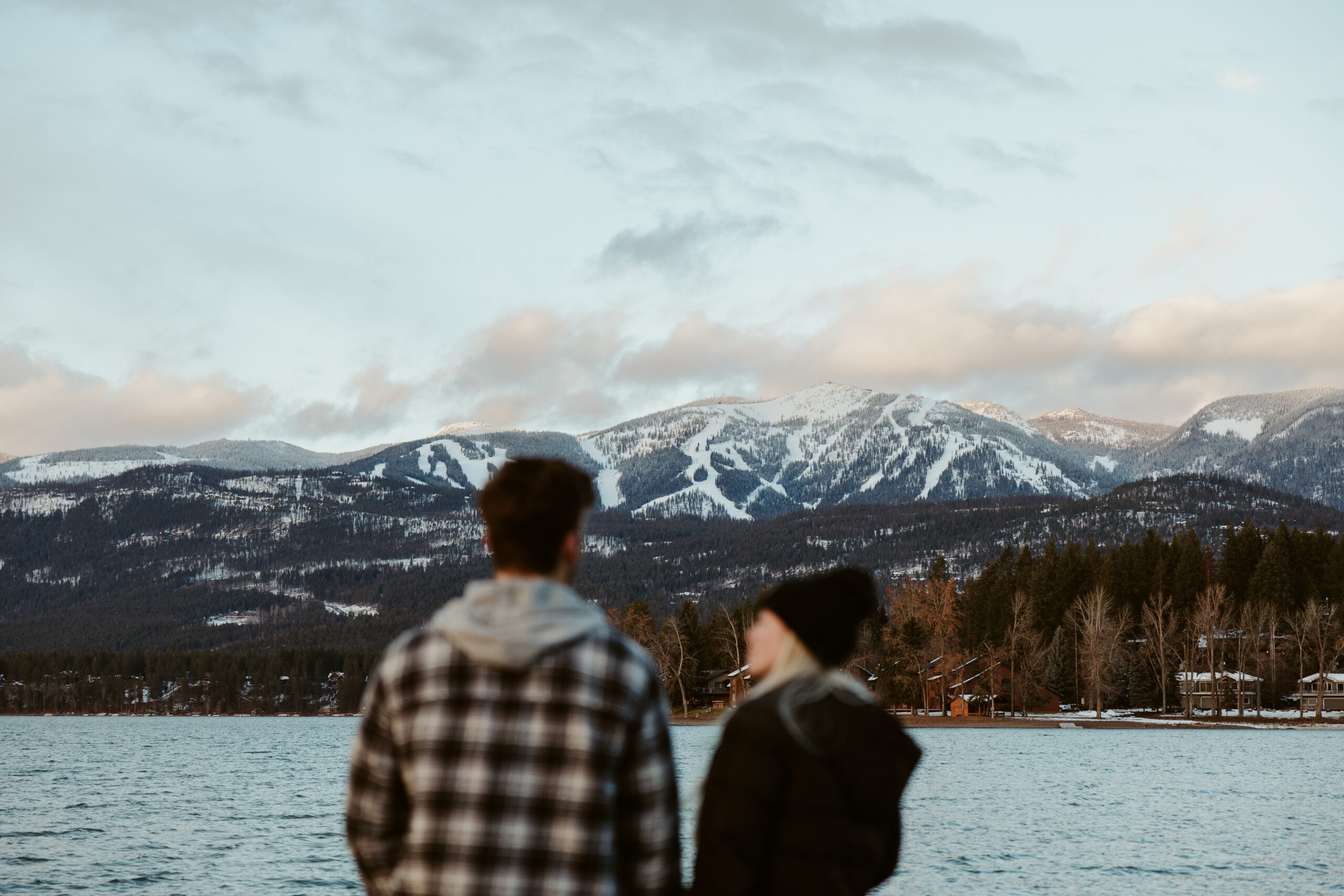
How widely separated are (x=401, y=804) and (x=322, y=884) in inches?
1028

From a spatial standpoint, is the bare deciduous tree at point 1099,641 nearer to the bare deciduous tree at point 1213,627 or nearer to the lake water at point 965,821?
the bare deciduous tree at point 1213,627

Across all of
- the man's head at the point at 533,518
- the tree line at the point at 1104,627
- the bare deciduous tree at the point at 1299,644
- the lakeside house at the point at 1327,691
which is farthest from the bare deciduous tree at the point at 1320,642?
the man's head at the point at 533,518

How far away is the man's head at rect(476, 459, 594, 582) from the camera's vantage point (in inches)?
183

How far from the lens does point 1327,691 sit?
119125mm

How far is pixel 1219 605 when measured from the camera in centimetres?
12050

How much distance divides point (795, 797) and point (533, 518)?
150 cm

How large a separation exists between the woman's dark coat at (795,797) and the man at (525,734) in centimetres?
28

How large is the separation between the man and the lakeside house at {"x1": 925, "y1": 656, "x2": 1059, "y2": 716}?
111906mm

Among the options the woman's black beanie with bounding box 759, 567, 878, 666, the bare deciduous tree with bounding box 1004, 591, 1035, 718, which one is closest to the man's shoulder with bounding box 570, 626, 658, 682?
the woman's black beanie with bounding box 759, 567, 878, 666

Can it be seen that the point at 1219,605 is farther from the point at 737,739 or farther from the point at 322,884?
the point at 737,739

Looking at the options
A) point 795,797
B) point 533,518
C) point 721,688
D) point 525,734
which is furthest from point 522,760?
point 721,688

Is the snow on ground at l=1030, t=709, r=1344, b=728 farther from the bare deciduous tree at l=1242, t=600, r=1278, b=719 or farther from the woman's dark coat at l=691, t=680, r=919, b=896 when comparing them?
the woman's dark coat at l=691, t=680, r=919, b=896

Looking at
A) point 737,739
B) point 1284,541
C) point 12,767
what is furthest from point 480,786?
point 1284,541

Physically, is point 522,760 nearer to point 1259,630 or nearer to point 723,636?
point 1259,630
